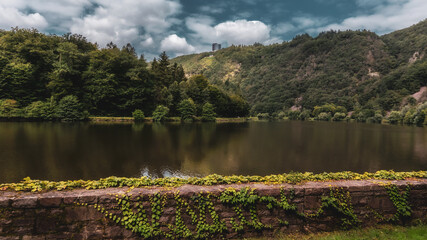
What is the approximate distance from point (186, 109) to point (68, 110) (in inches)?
1162

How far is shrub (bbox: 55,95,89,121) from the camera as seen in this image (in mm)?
53531

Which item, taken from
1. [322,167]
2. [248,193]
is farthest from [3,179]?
A: [322,167]

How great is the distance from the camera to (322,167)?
1617 cm

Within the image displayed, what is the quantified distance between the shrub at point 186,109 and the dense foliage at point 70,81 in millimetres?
2647

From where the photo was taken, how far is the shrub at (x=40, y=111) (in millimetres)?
51062

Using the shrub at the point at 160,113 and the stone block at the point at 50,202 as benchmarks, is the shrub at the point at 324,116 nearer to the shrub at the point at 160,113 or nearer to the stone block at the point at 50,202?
the shrub at the point at 160,113

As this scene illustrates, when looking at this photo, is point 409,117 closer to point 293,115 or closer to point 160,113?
point 293,115

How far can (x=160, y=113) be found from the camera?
210ft

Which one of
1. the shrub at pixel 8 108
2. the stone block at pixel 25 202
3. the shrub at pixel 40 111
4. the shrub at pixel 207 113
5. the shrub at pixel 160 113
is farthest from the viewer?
the shrub at pixel 207 113

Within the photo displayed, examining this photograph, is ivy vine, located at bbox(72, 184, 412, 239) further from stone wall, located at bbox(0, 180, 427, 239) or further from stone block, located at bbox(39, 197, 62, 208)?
stone block, located at bbox(39, 197, 62, 208)

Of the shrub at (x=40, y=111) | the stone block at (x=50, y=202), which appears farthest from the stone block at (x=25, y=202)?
the shrub at (x=40, y=111)

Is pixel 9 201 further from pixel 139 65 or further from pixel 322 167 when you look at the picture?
pixel 139 65

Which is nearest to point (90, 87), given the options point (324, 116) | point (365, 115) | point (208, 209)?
point (208, 209)

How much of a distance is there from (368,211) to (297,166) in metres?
9.75
